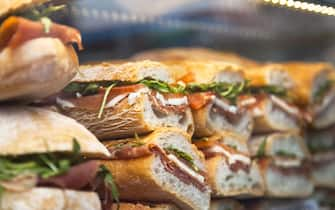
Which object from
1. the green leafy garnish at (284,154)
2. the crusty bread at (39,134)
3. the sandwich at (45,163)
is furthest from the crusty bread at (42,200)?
the green leafy garnish at (284,154)

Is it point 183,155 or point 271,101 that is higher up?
point 183,155

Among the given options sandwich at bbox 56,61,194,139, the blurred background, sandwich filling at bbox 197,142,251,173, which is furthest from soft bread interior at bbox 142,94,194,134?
the blurred background

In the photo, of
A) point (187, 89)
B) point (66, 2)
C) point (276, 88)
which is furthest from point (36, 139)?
point (276, 88)

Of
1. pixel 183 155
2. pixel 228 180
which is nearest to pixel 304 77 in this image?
pixel 228 180

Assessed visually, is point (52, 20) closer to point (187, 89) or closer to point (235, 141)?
point (187, 89)

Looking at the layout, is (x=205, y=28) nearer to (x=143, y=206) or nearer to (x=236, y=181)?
(x=236, y=181)

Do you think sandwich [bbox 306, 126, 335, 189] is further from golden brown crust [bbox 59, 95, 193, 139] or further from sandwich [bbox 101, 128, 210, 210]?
golden brown crust [bbox 59, 95, 193, 139]
